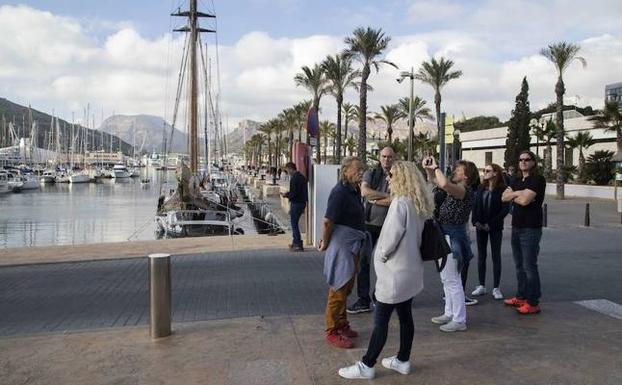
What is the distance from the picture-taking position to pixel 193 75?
1106 inches

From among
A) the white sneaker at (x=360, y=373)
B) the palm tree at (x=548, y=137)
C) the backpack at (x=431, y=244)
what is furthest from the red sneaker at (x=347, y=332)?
the palm tree at (x=548, y=137)

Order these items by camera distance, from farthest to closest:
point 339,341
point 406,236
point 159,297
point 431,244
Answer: point 159,297
point 339,341
point 431,244
point 406,236

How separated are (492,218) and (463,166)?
3.14 feet

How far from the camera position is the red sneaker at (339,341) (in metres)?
5.00

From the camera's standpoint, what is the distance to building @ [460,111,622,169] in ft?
150

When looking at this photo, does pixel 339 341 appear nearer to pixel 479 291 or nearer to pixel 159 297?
pixel 159 297

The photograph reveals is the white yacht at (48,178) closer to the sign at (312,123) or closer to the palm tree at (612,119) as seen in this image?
the palm tree at (612,119)

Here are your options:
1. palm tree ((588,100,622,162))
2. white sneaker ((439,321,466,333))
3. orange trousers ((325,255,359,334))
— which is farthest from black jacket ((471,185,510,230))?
palm tree ((588,100,622,162))

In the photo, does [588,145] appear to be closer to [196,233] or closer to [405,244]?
[196,233]

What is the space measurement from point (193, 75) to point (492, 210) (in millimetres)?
23682

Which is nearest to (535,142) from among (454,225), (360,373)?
(454,225)

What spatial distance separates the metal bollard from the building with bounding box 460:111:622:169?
38355mm

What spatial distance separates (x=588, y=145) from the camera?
44156 millimetres

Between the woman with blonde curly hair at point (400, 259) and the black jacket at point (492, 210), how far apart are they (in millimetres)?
2656
